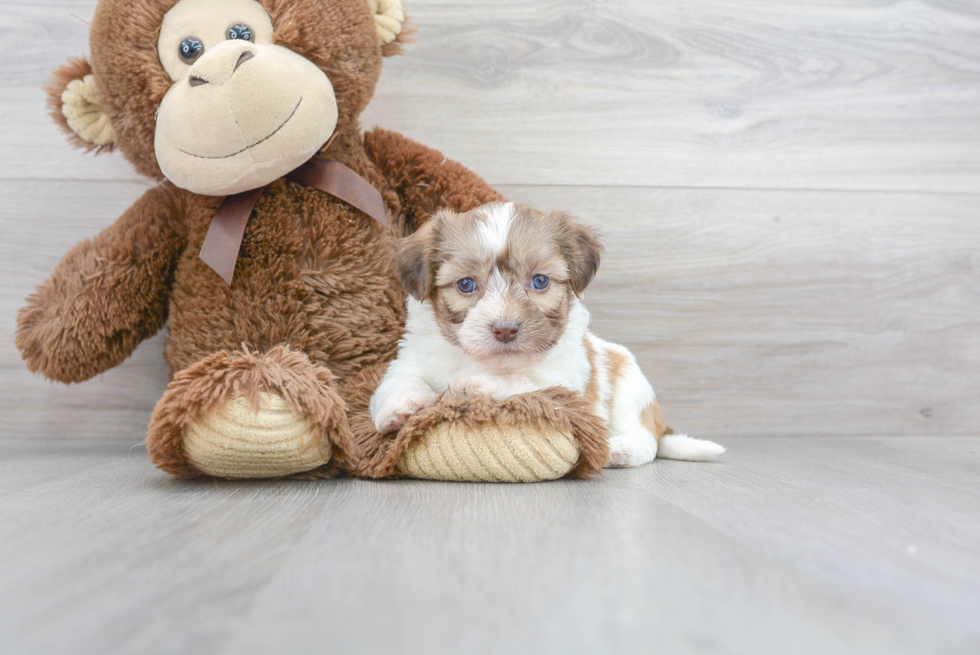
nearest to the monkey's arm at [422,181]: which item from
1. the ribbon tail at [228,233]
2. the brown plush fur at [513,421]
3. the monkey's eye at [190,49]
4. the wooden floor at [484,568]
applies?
the ribbon tail at [228,233]

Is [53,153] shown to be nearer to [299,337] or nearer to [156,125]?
[156,125]

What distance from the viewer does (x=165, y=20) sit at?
4.75 ft

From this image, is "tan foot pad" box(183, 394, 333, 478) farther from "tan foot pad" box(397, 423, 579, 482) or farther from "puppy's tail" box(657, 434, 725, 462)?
"puppy's tail" box(657, 434, 725, 462)

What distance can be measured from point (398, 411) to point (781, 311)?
132cm

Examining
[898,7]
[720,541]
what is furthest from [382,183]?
[898,7]

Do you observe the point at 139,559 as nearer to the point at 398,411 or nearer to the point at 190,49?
the point at 398,411

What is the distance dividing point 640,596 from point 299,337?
1.02 meters

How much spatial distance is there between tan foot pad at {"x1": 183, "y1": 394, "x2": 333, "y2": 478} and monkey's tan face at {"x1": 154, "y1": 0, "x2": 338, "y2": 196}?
1.76 ft

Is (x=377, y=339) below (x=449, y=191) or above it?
below

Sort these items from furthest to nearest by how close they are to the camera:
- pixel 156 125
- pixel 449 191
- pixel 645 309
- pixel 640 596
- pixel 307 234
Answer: pixel 645 309 → pixel 449 191 → pixel 307 234 → pixel 156 125 → pixel 640 596

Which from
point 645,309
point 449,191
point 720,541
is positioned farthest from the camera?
point 645,309

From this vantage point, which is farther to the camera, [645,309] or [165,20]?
[645,309]

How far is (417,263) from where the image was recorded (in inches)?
56.5

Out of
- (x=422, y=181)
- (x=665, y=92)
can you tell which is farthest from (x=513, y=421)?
(x=665, y=92)
